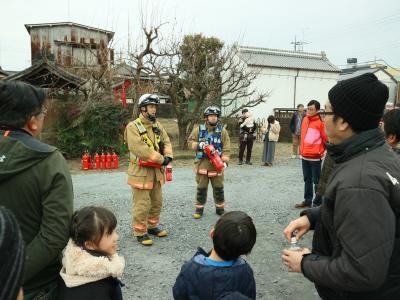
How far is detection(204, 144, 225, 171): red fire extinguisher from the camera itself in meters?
6.04

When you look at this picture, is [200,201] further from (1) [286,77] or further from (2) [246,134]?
(1) [286,77]

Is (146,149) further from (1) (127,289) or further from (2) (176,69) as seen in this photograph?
(2) (176,69)

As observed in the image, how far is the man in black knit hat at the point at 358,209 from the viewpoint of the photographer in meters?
1.49

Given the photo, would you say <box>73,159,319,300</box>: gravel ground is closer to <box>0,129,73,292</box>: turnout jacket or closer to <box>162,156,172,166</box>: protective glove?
<box>162,156,172,166</box>: protective glove

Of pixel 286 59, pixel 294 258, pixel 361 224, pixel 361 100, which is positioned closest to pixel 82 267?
pixel 294 258

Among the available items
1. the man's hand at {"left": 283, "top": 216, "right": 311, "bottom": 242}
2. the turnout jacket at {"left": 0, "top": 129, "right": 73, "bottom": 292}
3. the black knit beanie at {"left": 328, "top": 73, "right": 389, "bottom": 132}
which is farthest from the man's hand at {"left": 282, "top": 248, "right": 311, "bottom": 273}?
the turnout jacket at {"left": 0, "top": 129, "right": 73, "bottom": 292}

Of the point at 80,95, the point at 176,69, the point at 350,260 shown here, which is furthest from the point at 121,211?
the point at 176,69

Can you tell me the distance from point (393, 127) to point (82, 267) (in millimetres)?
3019

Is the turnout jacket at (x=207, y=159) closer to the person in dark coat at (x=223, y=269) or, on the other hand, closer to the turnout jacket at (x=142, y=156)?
the turnout jacket at (x=142, y=156)

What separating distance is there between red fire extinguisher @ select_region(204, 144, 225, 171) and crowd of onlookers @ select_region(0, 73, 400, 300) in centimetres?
374

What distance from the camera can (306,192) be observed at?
22.4 feet

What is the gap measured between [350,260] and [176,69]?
1345 centimetres

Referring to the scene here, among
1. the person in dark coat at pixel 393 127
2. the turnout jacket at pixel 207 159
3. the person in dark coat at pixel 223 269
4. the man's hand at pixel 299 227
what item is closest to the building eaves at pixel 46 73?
the turnout jacket at pixel 207 159

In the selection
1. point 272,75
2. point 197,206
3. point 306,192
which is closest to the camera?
point 197,206
